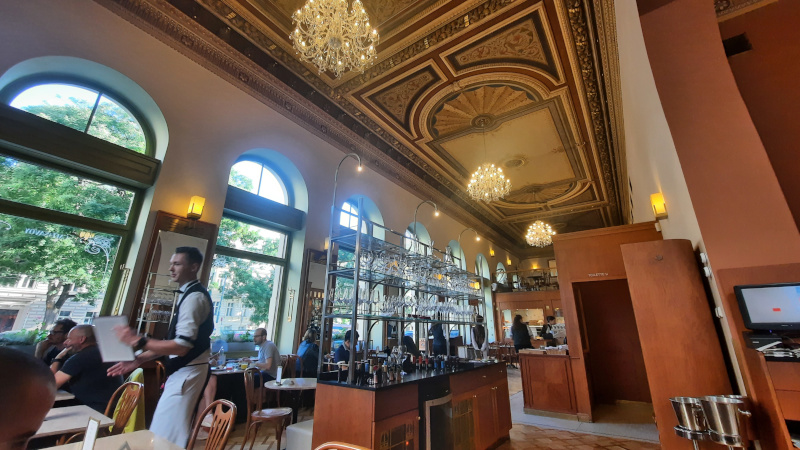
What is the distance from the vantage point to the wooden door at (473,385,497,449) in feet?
12.4

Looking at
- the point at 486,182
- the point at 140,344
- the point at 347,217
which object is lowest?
the point at 140,344

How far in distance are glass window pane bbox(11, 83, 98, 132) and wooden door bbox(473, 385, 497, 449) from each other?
584 cm

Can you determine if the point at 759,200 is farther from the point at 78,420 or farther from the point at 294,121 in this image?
the point at 294,121

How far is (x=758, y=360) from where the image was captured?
2.10 metres

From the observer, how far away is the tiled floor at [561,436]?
13.5 ft

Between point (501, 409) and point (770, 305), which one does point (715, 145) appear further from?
point (501, 409)

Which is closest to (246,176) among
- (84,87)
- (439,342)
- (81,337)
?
(84,87)

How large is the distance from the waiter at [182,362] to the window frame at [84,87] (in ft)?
10.2

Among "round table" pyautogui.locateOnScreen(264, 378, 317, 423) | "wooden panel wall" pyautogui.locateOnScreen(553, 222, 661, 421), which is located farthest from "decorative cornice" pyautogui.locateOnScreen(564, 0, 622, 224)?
"round table" pyautogui.locateOnScreen(264, 378, 317, 423)

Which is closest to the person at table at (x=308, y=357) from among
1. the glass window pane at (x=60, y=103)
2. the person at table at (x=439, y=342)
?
the person at table at (x=439, y=342)

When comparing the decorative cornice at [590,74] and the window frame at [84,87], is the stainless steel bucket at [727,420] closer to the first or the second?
the decorative cornice at [590,74]

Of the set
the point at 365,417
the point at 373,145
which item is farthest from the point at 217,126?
the point at 365,417

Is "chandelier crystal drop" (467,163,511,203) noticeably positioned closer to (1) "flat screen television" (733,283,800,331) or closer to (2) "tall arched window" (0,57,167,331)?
(1) "flat screen television" (733,283,800,331)

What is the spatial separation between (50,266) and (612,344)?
895cm
